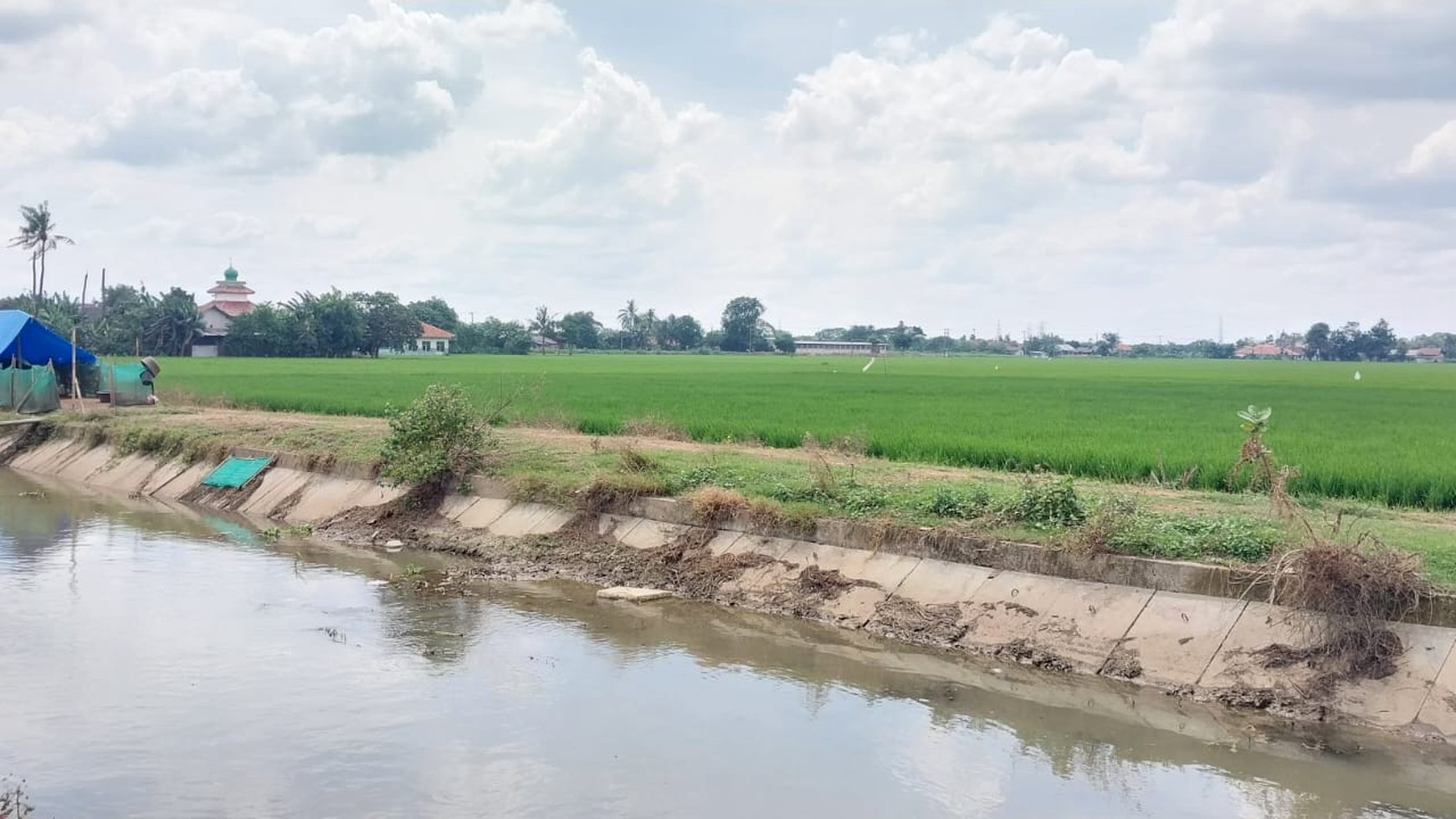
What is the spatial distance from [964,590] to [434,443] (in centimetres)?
749

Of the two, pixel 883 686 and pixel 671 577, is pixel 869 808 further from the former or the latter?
pixel 671 577

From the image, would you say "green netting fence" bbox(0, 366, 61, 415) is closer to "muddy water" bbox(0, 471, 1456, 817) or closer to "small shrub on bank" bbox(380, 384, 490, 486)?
"small shrub on bank" bbox(380, 384, 490, 486)

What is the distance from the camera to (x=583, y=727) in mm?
7082

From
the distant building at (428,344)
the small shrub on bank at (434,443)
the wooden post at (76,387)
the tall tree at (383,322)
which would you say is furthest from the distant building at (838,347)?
the small shrub on bank at (434,443)

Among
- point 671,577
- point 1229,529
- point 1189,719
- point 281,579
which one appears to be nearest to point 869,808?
point 1189,719

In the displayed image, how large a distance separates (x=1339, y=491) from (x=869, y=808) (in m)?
8.20

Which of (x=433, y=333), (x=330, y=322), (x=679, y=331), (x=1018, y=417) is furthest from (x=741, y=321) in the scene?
(x=1018, y=417)

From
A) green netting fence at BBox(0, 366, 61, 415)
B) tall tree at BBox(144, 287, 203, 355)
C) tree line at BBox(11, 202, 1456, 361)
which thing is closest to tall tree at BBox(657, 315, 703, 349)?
tree line at BBox(11, 202, 1456, 361)

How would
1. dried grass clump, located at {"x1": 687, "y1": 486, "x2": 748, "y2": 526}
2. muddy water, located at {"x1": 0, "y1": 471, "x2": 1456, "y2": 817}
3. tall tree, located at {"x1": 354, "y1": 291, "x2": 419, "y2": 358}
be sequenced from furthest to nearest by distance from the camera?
tall tree, located at {"x1": 354, "y1": 291, "x2": 419, "y2": 358}, dried grass clump, located at {"x1": 687, "y1": 486, "x2": 748, "y2": 526}, muddy water, located at {"x1": 0, "y1": 471, "x2": 1456, "y2": 817}

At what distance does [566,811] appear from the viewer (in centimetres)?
579

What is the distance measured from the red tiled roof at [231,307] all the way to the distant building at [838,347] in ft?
201

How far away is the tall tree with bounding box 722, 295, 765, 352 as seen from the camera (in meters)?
122

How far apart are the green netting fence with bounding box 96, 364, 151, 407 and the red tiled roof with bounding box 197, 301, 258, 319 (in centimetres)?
4879

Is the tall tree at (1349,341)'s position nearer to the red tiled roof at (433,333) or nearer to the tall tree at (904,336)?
the tall tree at (904,336)
